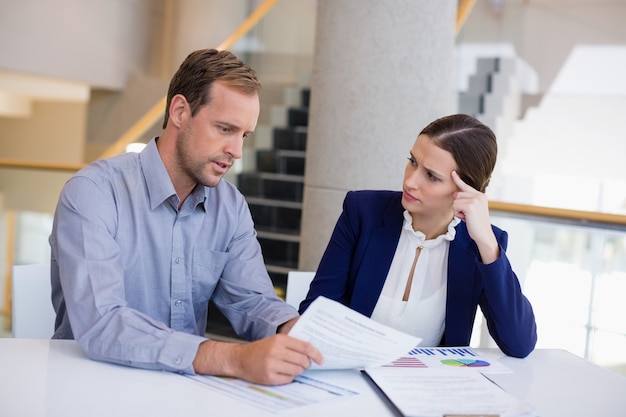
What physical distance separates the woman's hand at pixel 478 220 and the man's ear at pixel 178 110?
27.7 inches

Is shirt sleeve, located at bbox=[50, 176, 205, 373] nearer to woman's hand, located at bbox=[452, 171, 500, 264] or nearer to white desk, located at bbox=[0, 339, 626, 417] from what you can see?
white desk, located at bbox=[0, 339, 626, 417]

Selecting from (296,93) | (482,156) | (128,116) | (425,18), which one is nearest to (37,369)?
(482,156)

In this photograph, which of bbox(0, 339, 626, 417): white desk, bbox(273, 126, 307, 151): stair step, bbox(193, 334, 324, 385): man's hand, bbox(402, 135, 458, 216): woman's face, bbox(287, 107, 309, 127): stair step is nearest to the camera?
bbox(0, 339, 626, 417): white desk

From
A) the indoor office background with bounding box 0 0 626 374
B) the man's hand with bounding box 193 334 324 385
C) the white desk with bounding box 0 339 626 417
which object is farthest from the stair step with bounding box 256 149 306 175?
the man's hand with bounding box 193 334 324 385

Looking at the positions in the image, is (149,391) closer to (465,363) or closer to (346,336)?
(346,336)

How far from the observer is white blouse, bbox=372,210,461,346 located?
1.90 meters

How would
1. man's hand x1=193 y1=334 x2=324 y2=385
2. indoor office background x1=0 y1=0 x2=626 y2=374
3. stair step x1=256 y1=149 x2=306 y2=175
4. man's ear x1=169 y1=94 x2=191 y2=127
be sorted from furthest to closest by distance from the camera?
stair step x1=256 y1=149 x2=306 y2=175
indoor office background x1=0 y1=0 x2=626 y2=374
man's ear x1=169 y1=94 x2=191 y2=127
man's hand x1=193 y1=334 x2=324 y2=385

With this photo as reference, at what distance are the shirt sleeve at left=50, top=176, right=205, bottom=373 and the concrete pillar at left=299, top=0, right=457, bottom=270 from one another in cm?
141

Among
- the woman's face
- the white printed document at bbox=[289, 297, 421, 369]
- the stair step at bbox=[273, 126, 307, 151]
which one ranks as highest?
the stair step at bbox=[273, 126, 307, 151]

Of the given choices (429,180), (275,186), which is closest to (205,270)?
(429,180)

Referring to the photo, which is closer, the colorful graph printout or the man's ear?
the colorful graph printout

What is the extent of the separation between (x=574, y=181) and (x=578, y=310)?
510 cm

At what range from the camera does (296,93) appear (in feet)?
19.7

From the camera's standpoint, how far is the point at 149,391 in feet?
3.96
